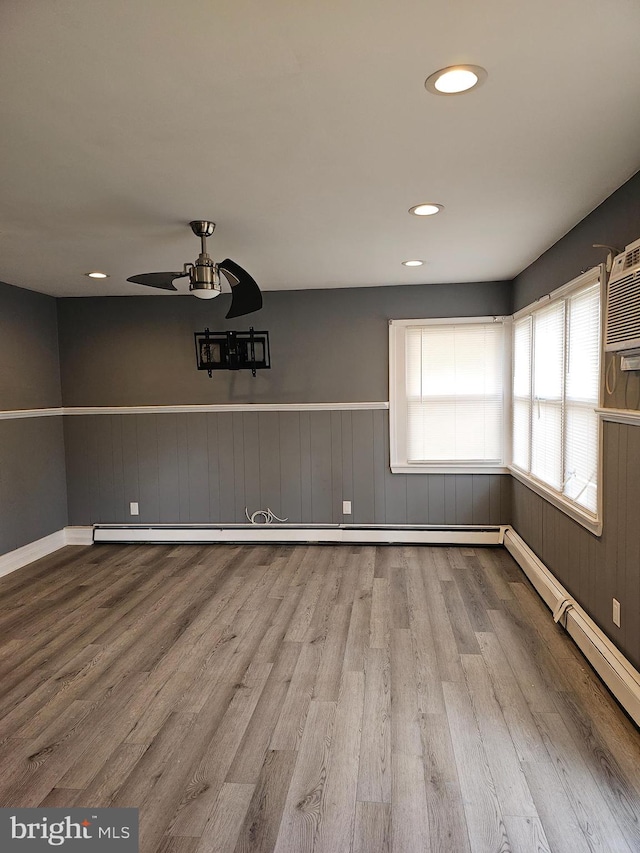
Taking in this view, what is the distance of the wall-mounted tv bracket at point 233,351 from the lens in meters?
5.14

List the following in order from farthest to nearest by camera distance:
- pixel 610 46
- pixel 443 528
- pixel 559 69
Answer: pixel 443 528 < pixel 559 69 < pixel 610 46

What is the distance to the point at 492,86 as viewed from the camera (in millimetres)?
1692

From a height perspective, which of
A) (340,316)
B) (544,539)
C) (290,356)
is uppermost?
(340,316)

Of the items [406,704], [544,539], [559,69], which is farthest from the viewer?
[544,539]

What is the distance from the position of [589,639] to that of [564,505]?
2.67 ft

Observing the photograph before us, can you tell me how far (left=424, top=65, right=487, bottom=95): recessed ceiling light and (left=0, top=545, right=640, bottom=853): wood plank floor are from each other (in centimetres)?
237

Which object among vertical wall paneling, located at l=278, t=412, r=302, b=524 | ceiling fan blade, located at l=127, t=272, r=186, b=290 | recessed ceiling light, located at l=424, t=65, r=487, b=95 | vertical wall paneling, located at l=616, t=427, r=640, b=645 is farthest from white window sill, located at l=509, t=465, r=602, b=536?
ceiling fan blade, located at l=127, t=272, r=186, b=290

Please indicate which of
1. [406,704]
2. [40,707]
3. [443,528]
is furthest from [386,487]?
[40,707]

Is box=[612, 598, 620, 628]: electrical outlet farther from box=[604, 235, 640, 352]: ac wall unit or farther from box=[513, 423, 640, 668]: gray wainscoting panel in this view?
box=[604, 235, 640, 352]: ac wall unit

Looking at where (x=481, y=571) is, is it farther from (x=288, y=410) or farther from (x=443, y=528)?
(x=288, y=410)

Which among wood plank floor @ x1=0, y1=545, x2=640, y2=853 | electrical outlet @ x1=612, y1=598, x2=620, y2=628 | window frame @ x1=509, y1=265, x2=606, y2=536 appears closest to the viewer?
wood plank floor @ x1=0, y1=545, x2=640, y2=853

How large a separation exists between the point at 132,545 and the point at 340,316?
2982 mm

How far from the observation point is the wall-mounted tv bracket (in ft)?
16.9

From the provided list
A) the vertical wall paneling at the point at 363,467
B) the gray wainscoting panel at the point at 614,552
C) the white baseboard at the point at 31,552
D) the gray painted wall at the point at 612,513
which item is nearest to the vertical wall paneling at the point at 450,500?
the vertical wall paneling at the point at 363,467
